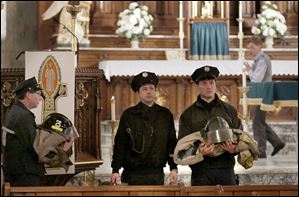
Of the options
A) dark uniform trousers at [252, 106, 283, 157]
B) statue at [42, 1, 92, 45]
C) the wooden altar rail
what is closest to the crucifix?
the wooden altar rail

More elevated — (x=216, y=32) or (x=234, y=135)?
(x=216, y=32)

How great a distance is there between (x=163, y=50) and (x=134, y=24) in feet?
2.13

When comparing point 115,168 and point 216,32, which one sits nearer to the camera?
point 115,168

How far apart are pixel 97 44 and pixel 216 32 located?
2.16 meters

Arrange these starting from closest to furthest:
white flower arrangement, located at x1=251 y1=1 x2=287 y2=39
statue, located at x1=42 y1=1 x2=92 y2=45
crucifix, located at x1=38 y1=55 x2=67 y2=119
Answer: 1. crucifix, located at x1=38 y1=55 x2=67 y2=119
2. statue, located at x1=42 y1=1 x2=92 y2=45
3. white flower arrangement, located at x1=251 y1=1 x2=287 y2=39

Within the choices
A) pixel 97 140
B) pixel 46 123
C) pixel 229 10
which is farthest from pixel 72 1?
pixel 229 10

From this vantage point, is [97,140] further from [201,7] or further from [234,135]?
[201,7]

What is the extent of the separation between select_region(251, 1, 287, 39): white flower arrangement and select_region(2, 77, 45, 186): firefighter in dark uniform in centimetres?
857

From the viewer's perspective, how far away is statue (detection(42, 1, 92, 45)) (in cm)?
1355

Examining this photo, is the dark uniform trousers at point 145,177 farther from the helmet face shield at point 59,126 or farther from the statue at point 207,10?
the statue at point 207,10

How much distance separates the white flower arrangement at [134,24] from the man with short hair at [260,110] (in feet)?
10.4

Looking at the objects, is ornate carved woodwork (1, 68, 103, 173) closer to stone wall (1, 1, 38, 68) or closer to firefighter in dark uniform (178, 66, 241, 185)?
firefighter in dark uniform (178, 66, 241, 185)

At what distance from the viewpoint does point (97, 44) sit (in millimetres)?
14352

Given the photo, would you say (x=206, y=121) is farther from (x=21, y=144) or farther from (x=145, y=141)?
(x=21, y=144)
